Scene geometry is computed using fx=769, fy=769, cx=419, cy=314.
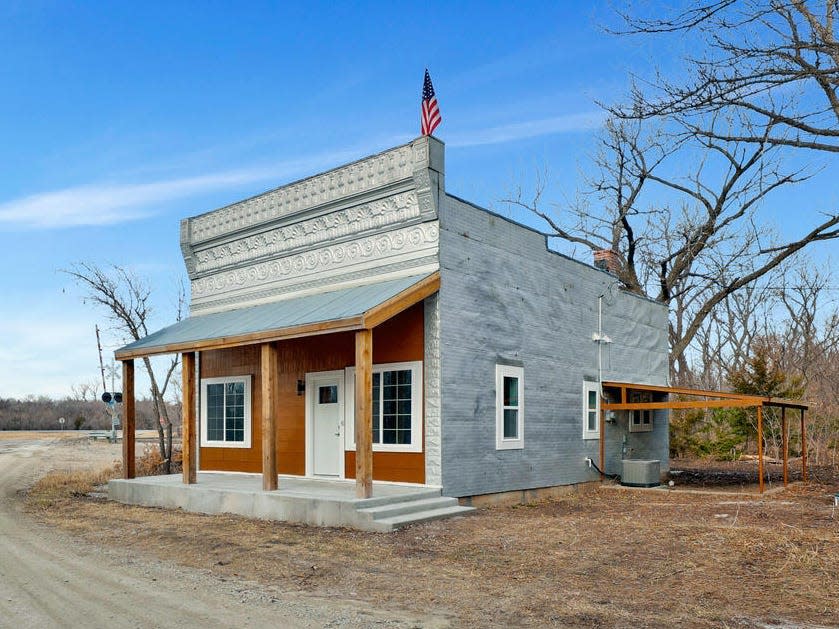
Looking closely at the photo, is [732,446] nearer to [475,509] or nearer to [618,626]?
[475,509]

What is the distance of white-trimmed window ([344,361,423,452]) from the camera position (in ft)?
42.3

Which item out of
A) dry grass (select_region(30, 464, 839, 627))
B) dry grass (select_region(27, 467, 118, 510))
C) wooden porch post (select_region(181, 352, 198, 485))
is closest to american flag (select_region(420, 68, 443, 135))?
wooden porch post (select_region(181, 352, 198, 485))

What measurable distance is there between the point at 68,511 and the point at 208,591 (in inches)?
313

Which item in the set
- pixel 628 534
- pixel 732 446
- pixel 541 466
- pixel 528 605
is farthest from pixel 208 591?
pixel 732 446

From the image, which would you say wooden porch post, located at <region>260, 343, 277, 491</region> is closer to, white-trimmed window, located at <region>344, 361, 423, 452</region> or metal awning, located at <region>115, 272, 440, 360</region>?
metal awning, located at <region>115, 272, 440, 360</region>

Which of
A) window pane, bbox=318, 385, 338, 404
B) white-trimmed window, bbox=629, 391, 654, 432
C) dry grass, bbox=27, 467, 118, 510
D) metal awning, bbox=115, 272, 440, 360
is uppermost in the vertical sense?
metal awning, bbox=115, 272, 440, 360

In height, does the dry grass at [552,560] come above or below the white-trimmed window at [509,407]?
below

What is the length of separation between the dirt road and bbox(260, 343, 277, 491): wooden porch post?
123 inches

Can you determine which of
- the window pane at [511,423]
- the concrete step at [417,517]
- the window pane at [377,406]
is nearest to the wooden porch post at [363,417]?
the concrete step at [417,517]

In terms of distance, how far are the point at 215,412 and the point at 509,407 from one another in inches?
273

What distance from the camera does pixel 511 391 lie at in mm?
14438

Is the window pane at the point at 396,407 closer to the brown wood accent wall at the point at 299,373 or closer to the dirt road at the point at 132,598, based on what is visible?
the brown wood accent wall at the point at 299,373

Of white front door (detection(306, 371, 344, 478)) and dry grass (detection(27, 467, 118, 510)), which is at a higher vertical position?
white front door (detection(306, 371, 344, 478))

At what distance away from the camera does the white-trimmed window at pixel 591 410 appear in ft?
56.0
